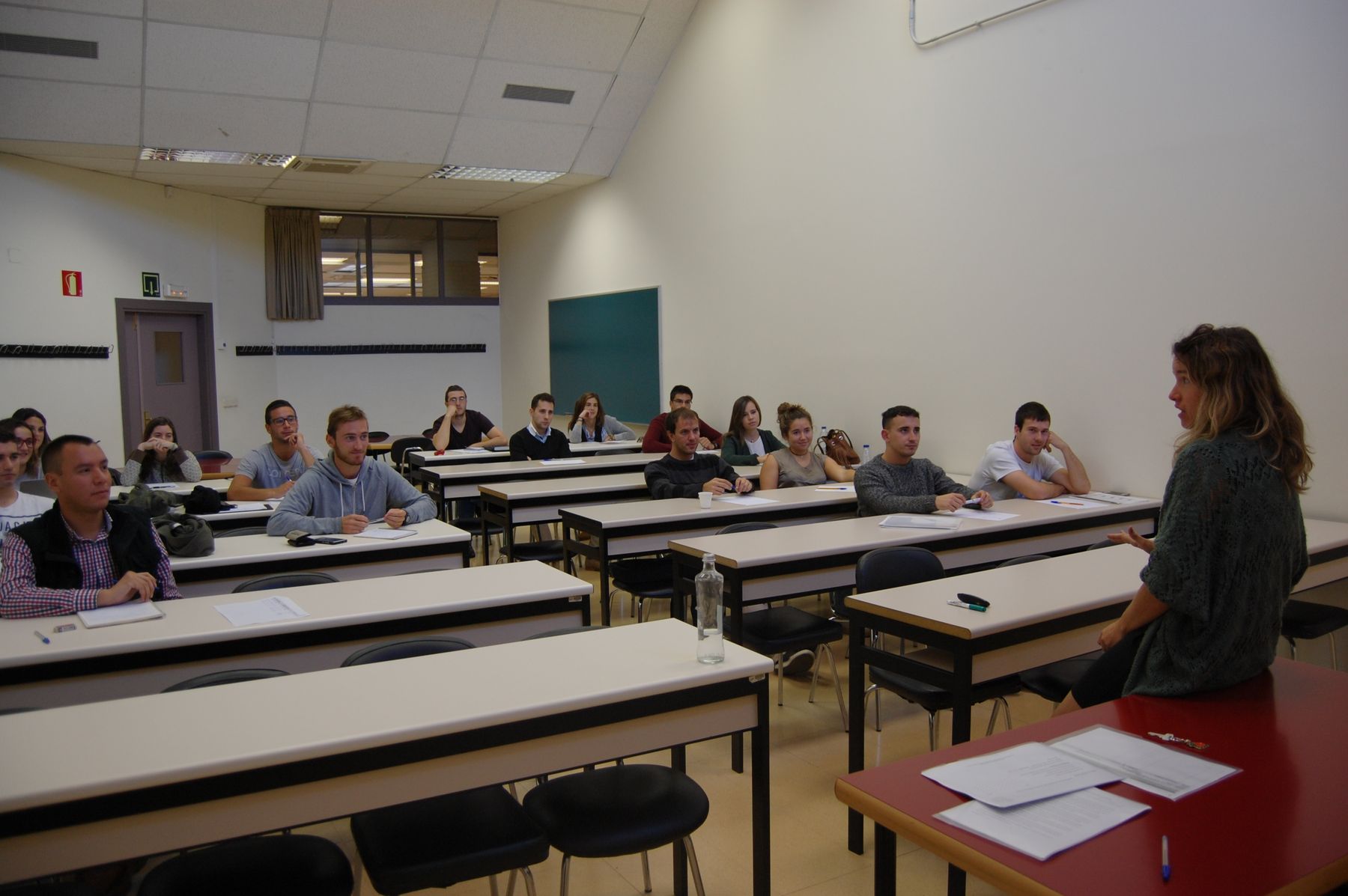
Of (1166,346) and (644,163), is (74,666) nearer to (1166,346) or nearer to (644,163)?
(1166,346)

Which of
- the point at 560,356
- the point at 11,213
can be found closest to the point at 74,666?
the point at 11,213

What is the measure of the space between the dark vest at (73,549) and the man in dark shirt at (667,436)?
4941mm

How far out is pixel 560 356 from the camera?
445 inches

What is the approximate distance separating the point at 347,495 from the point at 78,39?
16.5 ft

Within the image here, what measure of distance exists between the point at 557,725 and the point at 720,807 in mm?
1409

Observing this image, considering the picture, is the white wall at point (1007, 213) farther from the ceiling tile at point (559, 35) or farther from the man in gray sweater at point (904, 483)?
the man in gray sweater at point (904, 483)

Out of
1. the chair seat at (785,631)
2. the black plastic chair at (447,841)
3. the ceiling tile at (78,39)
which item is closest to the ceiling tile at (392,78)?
the ceiling tile at (78,39)

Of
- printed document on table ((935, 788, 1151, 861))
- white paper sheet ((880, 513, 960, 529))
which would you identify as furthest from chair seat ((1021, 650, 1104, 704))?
printed document on table ((935, 788, 1151, 861))

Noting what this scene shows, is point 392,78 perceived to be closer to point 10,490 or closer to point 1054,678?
point 10,490

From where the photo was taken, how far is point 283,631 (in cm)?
286

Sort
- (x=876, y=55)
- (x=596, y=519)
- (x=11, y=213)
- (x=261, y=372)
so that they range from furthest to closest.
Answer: (x=261, y=372)
(x=11, y=213)
(x=876, y=55)
(x=596, y=519)

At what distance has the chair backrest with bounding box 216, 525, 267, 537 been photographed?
4.63 meters

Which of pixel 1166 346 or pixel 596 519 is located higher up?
pixel 1166 346

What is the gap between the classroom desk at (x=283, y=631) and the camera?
2615 millimetres
